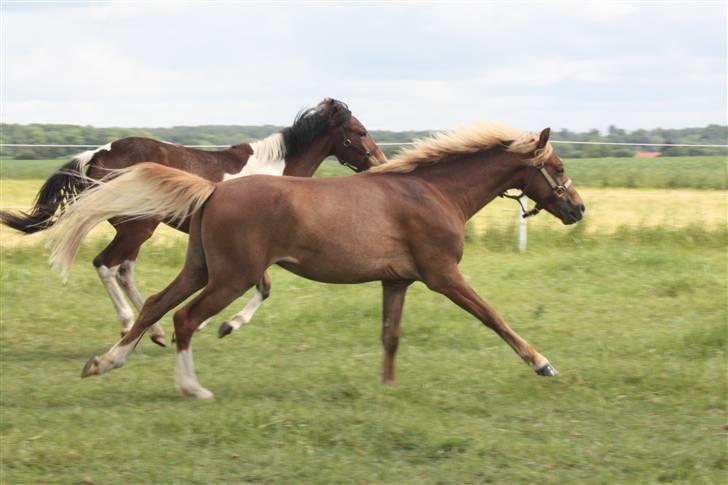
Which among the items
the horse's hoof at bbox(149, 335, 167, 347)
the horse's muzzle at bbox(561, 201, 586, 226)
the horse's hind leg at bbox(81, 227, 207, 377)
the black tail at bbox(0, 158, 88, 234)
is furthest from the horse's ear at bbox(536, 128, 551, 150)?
the black tail at bbox(0, 158, 88, 234)

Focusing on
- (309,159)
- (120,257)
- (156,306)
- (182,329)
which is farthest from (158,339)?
(309,159)

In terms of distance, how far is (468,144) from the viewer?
722 centimetres

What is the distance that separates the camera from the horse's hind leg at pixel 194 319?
6438mm

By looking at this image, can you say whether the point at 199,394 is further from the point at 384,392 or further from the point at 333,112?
the point at 333,112

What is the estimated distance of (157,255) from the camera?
13.0 metres

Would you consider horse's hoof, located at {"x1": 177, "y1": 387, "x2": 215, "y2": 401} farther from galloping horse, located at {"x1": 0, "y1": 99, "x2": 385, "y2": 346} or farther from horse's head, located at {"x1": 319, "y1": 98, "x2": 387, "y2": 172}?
horse's head, located at {"x1": 319, "y1": 98, "x2": 387, "y2": 172}

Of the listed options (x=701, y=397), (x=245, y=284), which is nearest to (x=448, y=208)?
(x=245, y=284)

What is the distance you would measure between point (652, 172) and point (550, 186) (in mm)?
12483

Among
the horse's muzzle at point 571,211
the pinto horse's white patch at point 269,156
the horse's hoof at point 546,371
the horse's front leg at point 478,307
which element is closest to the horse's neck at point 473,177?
the horse's muzzle at point 571,211

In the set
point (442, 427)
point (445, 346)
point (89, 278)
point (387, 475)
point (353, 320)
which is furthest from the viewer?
point (89, 278)

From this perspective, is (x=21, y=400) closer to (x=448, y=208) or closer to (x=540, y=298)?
(x=448, y=208)

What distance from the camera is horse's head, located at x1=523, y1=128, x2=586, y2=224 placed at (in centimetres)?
722

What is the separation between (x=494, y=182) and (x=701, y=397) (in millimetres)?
1866

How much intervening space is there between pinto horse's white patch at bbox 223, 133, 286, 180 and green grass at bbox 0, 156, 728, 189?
8.73 metres
